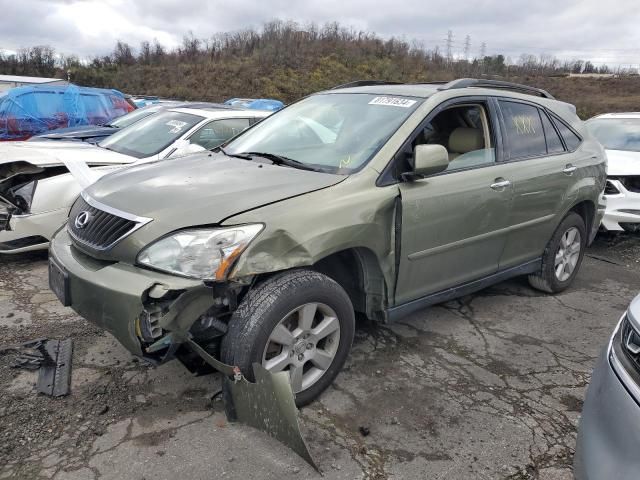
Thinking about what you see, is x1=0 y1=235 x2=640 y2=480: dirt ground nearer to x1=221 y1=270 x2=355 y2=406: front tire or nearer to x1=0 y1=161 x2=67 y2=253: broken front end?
Answer: x1=221 y1=270 x2=355 y2=406: front tire

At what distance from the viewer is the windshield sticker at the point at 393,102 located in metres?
3.33

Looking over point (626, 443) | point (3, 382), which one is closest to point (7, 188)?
point (3, 382)

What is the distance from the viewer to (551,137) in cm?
424

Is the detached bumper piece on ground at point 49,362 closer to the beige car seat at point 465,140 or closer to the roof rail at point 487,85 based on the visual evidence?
the beige car seat at point 465,140

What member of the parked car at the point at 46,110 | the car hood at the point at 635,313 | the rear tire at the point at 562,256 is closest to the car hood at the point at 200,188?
the car hood at the point at 635,313

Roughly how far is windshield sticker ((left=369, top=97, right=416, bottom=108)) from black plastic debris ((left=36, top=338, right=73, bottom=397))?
8.42 ft

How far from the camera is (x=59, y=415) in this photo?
2605 mm

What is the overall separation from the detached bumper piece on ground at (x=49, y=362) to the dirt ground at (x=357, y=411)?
0.05 m

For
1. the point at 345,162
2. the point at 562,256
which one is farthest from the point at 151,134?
the point at 562,256

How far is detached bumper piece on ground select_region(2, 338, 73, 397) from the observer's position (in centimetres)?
281

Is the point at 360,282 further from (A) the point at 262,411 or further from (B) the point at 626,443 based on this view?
(B) the point at 626,443

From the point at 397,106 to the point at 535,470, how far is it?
2248 millimetres

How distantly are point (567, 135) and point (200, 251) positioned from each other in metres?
3.56

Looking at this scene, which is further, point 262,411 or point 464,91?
point 464,91
